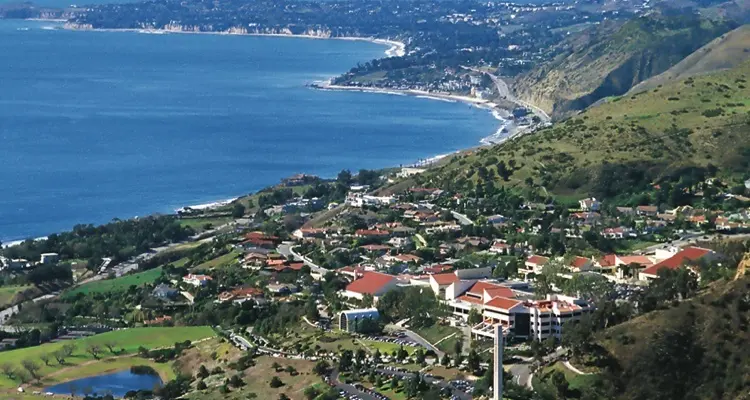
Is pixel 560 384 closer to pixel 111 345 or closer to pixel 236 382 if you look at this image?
pixel 236 382

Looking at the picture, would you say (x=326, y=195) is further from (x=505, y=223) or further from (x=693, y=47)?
(x=693, y=47)

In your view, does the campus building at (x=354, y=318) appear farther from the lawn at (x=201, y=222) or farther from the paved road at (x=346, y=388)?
the lawn at (x=201, y=222)

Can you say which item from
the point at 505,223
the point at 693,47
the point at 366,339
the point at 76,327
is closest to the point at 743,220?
the point at 505,223

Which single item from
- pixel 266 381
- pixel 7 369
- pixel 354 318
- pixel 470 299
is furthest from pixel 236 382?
pixel 7 369

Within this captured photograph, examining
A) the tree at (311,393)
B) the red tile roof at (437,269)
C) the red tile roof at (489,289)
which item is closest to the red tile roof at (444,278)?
the red tile roof at (489,289)

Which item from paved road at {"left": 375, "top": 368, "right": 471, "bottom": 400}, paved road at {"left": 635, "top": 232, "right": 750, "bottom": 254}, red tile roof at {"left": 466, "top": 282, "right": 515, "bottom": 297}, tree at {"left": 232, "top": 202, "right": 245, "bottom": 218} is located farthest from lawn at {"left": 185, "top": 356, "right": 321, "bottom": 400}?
tree at {"left": 232, "top": 202, "right": 245, "bottom": 218}

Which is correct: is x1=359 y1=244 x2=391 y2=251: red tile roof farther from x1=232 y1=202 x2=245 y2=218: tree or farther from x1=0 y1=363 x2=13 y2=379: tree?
x1=0 y1=363 x2=13 y2=379: tree
